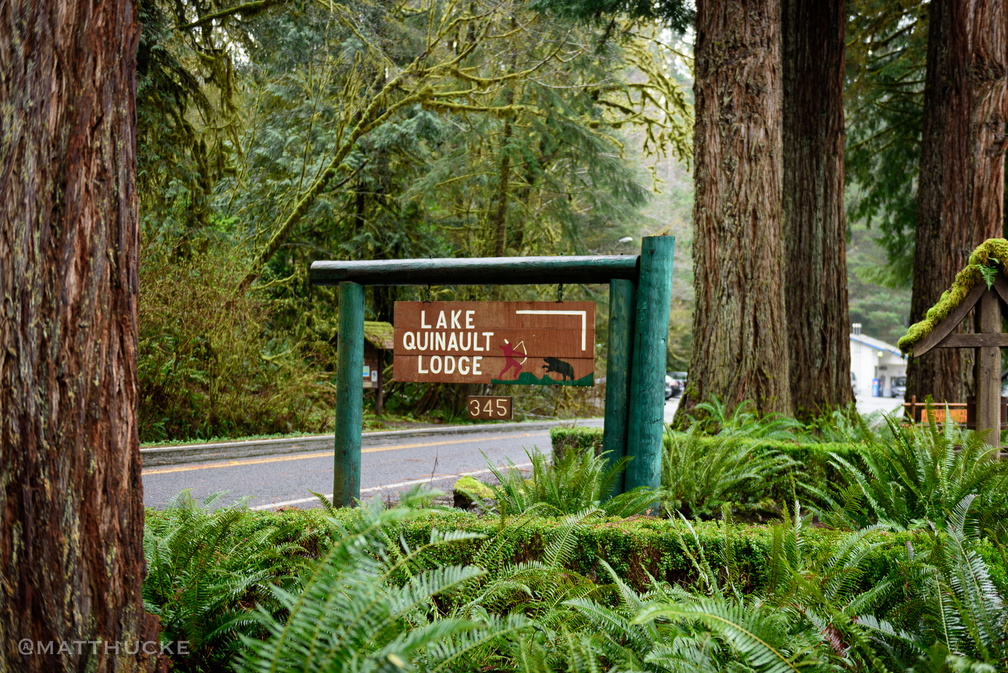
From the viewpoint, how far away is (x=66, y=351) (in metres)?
2.21

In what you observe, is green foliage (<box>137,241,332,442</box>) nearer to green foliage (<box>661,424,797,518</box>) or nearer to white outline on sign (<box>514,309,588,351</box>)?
white outline on sign (<box>514,309,588,351</box>)

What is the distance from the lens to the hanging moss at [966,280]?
216 inches

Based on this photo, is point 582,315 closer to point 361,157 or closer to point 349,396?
point 349,396

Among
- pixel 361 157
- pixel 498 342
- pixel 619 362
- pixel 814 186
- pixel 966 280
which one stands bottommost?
pixel 619 362

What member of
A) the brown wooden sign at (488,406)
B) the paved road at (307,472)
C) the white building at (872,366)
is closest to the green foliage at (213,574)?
the brown wooden sign at (488,406)

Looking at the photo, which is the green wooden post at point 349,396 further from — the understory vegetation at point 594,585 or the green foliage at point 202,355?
the green foliage at point 202,355

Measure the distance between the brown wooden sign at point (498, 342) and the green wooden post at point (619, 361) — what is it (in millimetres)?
129

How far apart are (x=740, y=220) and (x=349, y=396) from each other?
445 centimetres

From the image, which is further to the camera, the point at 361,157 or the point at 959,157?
the point at 361,157

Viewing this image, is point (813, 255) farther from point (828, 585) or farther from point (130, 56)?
point (130, 56)

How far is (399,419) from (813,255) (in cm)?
1143

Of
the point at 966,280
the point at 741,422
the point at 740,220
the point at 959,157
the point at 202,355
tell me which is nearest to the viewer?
the point at 966,280

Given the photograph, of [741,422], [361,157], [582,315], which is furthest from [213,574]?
[361,157]

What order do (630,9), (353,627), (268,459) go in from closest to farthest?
(353,627)
(630,9)
(268,459)
